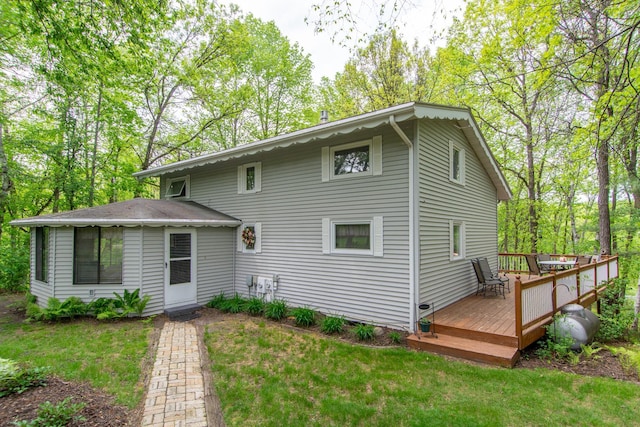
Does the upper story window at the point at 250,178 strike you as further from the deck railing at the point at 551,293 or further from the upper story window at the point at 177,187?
the deck railing at the point at 551,293

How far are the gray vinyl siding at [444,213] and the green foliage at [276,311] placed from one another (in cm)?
319

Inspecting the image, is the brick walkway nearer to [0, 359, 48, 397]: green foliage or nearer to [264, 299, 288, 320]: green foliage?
[0, 359, 48, 397]: green foliage

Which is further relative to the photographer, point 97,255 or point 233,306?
point 233,306

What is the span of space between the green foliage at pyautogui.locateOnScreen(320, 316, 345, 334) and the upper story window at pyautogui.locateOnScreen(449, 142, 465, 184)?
439 centimetres

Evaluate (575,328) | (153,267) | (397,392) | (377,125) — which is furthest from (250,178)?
(575,328)

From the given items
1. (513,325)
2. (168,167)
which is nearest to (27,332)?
(168,167)

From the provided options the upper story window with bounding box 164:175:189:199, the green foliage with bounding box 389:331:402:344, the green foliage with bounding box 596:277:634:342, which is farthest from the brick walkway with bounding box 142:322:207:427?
the green foliage with bounding box 596:277:634:342

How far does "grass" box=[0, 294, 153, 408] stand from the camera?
406cm

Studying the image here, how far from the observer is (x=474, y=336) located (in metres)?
5.08

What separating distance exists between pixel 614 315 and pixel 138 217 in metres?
11.6

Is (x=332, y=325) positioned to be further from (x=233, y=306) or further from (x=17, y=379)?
(x=17, y=379)

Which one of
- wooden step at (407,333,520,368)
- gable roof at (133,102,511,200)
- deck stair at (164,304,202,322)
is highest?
gable roof at (133,102,511,200)

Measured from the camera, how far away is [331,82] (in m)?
17.0

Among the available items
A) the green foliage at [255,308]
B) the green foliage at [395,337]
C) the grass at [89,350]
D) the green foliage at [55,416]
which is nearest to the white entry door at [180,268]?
the grass at [89,350]
